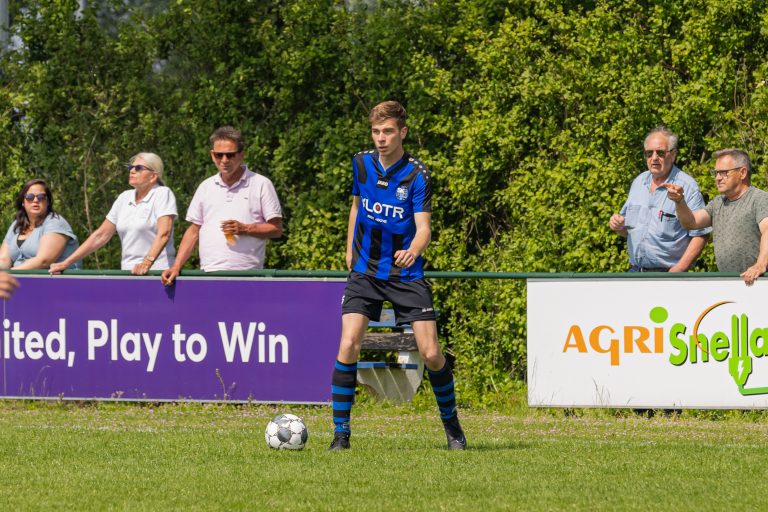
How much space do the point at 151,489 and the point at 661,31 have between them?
7709 mm

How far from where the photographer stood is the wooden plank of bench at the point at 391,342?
11.8 m

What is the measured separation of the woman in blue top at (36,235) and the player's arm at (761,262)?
19.0ft

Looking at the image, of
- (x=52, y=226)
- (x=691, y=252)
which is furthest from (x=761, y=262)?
(x=52, y=226)

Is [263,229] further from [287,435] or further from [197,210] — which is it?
[287,435]

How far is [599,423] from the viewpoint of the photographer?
10.5 m

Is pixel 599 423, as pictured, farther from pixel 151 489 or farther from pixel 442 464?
pixel 151 489

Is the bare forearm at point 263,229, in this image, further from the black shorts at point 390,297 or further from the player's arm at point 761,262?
the player's arm at point 761,262

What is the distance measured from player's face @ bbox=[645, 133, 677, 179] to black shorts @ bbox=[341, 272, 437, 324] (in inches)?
120

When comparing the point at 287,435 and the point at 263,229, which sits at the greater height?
the point at 263,229

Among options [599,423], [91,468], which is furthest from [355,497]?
[599,423]

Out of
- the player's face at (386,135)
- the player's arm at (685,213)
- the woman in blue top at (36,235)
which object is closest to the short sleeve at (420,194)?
the player's face at (386,135)

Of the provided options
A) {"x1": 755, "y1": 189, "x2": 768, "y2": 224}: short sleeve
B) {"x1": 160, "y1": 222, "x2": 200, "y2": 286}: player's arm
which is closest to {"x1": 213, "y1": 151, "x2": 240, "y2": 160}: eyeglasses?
{"x1": 160, "y1": 222, "x2": 200, "y2": 286}: player's arm

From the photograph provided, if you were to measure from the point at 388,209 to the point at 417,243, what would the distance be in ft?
1.22

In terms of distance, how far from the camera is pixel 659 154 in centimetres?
1077
